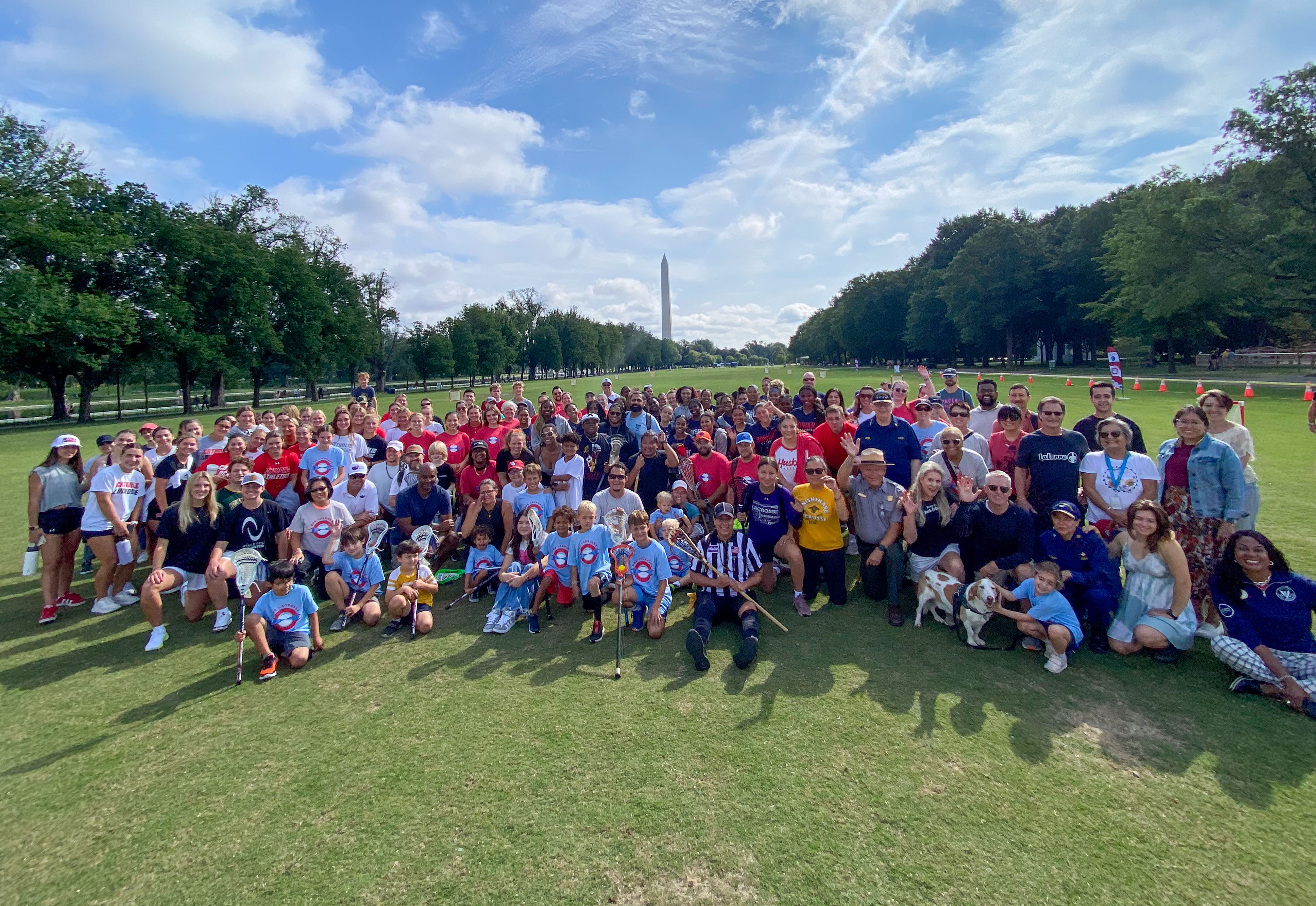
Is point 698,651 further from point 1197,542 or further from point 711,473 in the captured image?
point 1197,542

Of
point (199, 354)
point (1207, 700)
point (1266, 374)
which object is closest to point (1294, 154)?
point (1266, 374)

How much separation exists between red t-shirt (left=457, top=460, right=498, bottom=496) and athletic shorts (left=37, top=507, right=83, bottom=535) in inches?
170

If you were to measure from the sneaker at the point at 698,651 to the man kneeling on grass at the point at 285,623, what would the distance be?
374 cm

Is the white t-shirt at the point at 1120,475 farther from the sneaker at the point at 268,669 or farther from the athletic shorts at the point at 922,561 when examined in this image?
the sneaker at the point at 268,669

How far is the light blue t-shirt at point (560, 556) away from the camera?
21.7 feet

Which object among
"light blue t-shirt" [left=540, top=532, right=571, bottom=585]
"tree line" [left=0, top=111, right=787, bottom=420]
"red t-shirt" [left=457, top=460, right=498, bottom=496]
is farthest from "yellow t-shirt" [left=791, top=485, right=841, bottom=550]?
"tree line" [left=0, top=111, right=787, bottom=420]

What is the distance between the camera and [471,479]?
8.26 metres

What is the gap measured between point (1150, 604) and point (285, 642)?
322 inches

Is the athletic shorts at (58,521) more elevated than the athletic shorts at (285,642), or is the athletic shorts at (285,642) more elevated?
the athletic shorts at (58,521)

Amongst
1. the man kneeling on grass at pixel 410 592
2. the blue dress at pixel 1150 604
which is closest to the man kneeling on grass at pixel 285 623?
the man kneeling on grass at pixel 410 592

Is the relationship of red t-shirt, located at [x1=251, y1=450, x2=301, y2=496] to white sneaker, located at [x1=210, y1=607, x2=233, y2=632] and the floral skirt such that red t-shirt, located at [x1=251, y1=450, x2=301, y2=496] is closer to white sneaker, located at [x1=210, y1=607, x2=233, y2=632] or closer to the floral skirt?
Result: white sneaker, located at [x1=210, y1=607, x2=233, y2=632]

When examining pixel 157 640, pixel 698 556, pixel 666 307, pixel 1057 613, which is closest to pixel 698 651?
pixel 698 556

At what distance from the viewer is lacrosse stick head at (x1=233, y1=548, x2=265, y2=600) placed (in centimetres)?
631

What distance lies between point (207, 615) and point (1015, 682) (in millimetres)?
8688
